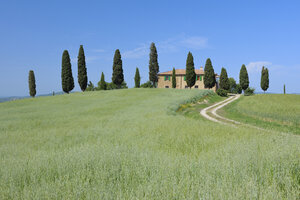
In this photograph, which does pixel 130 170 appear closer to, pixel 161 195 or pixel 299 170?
pixel 161 195

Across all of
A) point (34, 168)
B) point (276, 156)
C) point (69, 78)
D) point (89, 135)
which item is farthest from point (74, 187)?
point (69, 78)

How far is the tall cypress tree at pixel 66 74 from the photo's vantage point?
47625 millimetres

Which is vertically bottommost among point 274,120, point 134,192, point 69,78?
point 274,120

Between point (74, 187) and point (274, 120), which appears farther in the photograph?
point (274, 120)

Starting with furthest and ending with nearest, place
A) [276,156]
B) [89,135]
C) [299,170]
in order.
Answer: [89,135]
[276,156]
[299,170]

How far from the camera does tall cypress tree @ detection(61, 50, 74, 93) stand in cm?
4762

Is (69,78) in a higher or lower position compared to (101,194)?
higher

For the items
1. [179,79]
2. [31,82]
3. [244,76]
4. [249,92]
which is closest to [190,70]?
[179,79]

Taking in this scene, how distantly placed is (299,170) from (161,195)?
2.77 m

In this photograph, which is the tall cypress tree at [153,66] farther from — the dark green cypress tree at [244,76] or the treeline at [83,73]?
the dark green cypress tree at [244,76]

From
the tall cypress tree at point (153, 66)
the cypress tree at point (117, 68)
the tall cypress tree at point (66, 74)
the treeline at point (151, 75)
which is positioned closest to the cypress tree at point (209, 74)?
the treeline at point (151, 75)

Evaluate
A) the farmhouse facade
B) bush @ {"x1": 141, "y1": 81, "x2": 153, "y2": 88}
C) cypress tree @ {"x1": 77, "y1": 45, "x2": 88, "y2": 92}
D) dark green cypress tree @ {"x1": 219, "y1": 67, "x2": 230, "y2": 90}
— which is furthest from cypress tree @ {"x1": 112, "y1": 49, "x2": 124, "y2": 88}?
dark green cypress tree @ {"x1": 219, "y1": 67, "x2": 230, "y2": 90}

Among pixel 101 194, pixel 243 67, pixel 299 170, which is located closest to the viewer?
pixel 101 194

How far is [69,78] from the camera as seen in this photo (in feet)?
157
